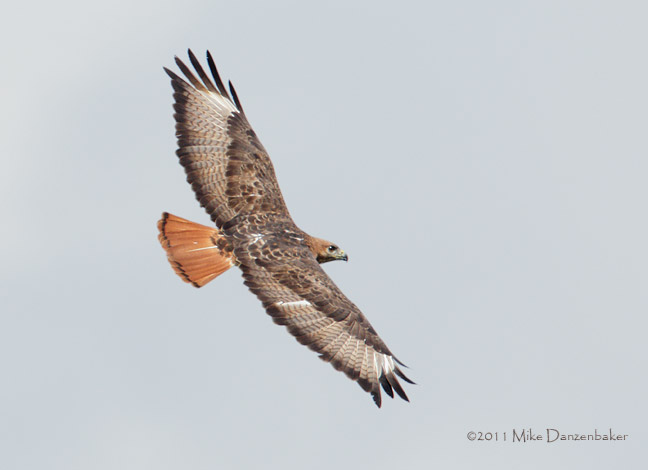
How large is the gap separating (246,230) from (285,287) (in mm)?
1234

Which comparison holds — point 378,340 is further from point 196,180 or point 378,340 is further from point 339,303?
point 196,180

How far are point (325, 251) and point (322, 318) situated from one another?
6.20 ft

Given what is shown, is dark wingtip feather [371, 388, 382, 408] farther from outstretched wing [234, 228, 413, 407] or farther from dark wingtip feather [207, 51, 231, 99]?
dark wingtip feather [207, 51, 231, 99]

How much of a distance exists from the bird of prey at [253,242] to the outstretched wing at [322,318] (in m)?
0.01

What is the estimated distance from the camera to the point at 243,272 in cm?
1251

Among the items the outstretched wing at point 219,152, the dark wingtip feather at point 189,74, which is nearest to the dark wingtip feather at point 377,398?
the outstretched wing at point 219,152

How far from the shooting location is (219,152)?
13.8m

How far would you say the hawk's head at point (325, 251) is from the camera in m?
13.4

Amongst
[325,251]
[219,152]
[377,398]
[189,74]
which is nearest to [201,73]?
[189,74]

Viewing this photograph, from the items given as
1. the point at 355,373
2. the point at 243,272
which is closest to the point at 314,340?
the point at 355,373

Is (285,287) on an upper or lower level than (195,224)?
lower

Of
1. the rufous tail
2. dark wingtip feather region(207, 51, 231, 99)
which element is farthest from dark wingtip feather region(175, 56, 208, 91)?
the rufous tail

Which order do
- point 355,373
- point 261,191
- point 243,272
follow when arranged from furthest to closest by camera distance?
point 261,191 < point 243,272 < point 355,373

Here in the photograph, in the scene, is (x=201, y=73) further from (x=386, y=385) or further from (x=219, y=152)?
(x=386, y=385)
